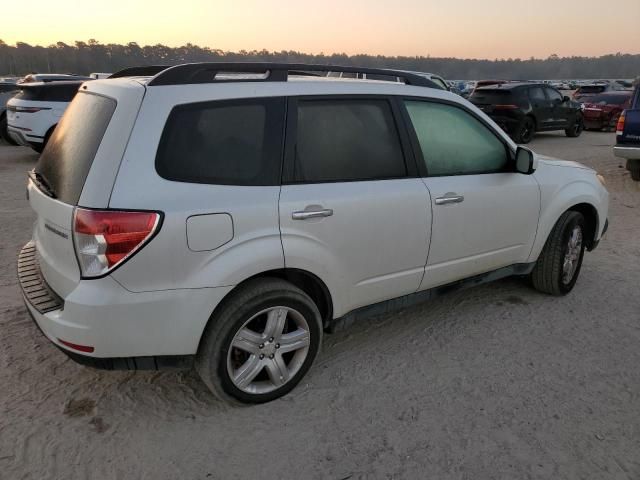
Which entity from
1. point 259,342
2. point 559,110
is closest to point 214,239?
point 259,342

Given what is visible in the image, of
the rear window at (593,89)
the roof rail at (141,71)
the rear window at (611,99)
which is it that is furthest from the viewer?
the rear window at (593,89)

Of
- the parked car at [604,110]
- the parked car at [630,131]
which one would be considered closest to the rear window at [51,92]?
the parked car at [630,131]

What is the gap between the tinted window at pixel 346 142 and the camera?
2.88 metres

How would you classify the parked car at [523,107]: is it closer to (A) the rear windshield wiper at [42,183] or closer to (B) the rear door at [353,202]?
(B) the rear door at [353,202]

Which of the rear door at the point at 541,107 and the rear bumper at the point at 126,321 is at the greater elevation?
the rear bumper at the point at 126,321

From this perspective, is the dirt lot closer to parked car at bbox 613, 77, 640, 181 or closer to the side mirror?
the side mirror

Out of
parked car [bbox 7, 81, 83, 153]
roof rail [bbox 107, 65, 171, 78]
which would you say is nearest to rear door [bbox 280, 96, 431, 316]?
roof rail [bbox 107, 65, 171, 78]

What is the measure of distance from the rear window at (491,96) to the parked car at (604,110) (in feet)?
15.7

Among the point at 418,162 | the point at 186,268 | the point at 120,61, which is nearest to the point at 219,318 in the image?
the point at 186,268

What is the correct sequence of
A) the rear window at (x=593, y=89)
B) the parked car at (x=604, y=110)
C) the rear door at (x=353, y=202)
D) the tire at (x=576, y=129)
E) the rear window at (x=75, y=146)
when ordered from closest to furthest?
the rear window at (x=75, y=146), the rear door at (x=353, y=202), the tire at (x=576, y=129), the parked car at (x=604, y=110), the rear window at (x=593, y=89)

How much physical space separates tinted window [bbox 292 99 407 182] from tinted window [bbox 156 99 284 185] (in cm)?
16

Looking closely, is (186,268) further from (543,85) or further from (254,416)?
(543,85)

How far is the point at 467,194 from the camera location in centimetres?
347

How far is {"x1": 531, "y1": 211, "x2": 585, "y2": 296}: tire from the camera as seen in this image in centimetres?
422
